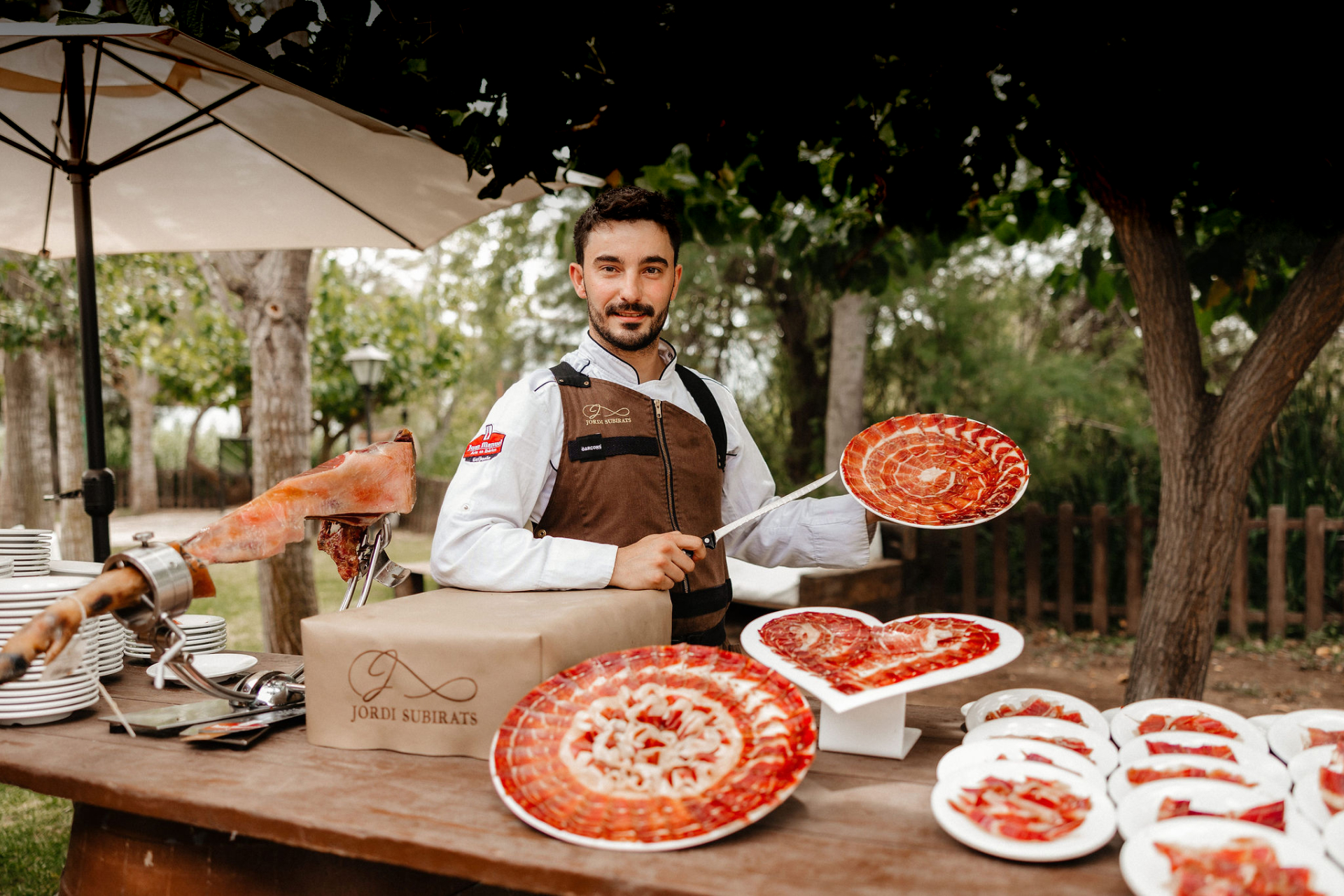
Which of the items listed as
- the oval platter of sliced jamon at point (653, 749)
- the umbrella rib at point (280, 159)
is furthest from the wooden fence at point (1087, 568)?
the oval platter of sliced jamon at point (653, 749)

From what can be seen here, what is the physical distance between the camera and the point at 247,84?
235 centimetres

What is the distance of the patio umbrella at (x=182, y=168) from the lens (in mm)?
2416

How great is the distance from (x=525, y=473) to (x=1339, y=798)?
147 cm

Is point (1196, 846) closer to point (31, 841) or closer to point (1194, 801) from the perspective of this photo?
point (1194, 801)

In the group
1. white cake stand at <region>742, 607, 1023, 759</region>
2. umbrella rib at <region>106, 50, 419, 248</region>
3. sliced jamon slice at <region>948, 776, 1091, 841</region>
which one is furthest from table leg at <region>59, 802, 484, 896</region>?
umbrella rib at <region>106, 50, 419, 248</region>

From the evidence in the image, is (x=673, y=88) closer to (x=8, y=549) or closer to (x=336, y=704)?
(x=336, y=704)

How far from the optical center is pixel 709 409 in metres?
→ 2.21

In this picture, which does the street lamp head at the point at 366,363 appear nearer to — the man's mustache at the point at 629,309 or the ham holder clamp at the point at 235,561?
the ham holder clamp at the point at 235,561

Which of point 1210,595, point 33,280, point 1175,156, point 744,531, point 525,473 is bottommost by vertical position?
point 1210,595

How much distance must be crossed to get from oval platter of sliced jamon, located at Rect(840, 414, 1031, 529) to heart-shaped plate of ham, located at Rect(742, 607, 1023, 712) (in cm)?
22

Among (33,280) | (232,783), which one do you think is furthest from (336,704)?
(33,280)

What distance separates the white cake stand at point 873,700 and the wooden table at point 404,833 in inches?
1.1

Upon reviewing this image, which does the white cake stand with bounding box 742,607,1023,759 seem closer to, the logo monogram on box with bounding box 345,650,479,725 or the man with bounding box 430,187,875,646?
the man with bounding box 430,187,875,646

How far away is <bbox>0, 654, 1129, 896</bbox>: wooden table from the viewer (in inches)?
43.6
